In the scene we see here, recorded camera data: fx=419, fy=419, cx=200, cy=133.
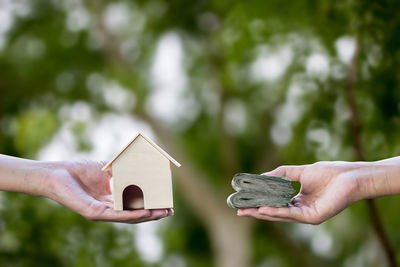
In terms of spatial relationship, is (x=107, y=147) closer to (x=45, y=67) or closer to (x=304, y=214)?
(x=45, y=67)

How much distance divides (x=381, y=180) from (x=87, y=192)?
1.58 m

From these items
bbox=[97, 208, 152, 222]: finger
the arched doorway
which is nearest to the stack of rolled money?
bbox=[97, 208, 152, 222]: finger

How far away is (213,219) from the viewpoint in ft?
23.7

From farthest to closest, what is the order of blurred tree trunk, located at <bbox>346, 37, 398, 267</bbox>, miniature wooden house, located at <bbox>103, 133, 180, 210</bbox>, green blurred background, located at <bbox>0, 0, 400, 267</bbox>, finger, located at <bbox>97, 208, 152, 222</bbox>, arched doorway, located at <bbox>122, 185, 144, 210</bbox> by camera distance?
green blurred background, located at <bbox>0, 0, 400, 267</bbox> < blurred tree trunk, located at <bbox>346, 37, 398, 267</bbox> < arched doorway, located at <bbox>122, 185, 144, 210</bbox> < miniature wooden house, located at <bbox>103, 133, 180, 210</bbox> < finger, located at <bbox>97, 208, 152, 222</bbox>

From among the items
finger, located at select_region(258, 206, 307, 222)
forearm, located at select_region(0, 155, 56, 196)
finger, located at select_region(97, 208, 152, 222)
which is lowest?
finger, located at select_region(258, 206, 307, 222)

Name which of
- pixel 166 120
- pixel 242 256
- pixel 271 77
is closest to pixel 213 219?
pixel 242 256

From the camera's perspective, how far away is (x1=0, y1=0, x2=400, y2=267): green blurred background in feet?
11.7

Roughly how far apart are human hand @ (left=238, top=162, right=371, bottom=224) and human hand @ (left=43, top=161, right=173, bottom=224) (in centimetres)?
56

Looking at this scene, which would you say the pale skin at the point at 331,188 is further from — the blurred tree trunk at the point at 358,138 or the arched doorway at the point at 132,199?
the blurred tree trunk at the point at 358,138

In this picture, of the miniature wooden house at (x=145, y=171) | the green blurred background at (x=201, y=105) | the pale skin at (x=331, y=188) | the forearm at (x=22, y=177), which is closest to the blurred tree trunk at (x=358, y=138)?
the green blurred background at (x=201, y=105)

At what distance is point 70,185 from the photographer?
2168 mm

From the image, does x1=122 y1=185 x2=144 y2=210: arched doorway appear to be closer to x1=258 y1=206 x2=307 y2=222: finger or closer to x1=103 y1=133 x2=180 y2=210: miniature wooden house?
x1=103 y1=133 x2=180 y2=210: miniature wooden house

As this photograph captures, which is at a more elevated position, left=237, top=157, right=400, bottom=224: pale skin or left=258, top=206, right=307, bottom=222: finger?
left=237, top=157, right=400, bottom=224: pale skin

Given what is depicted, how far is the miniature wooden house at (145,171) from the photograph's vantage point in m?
2.29
